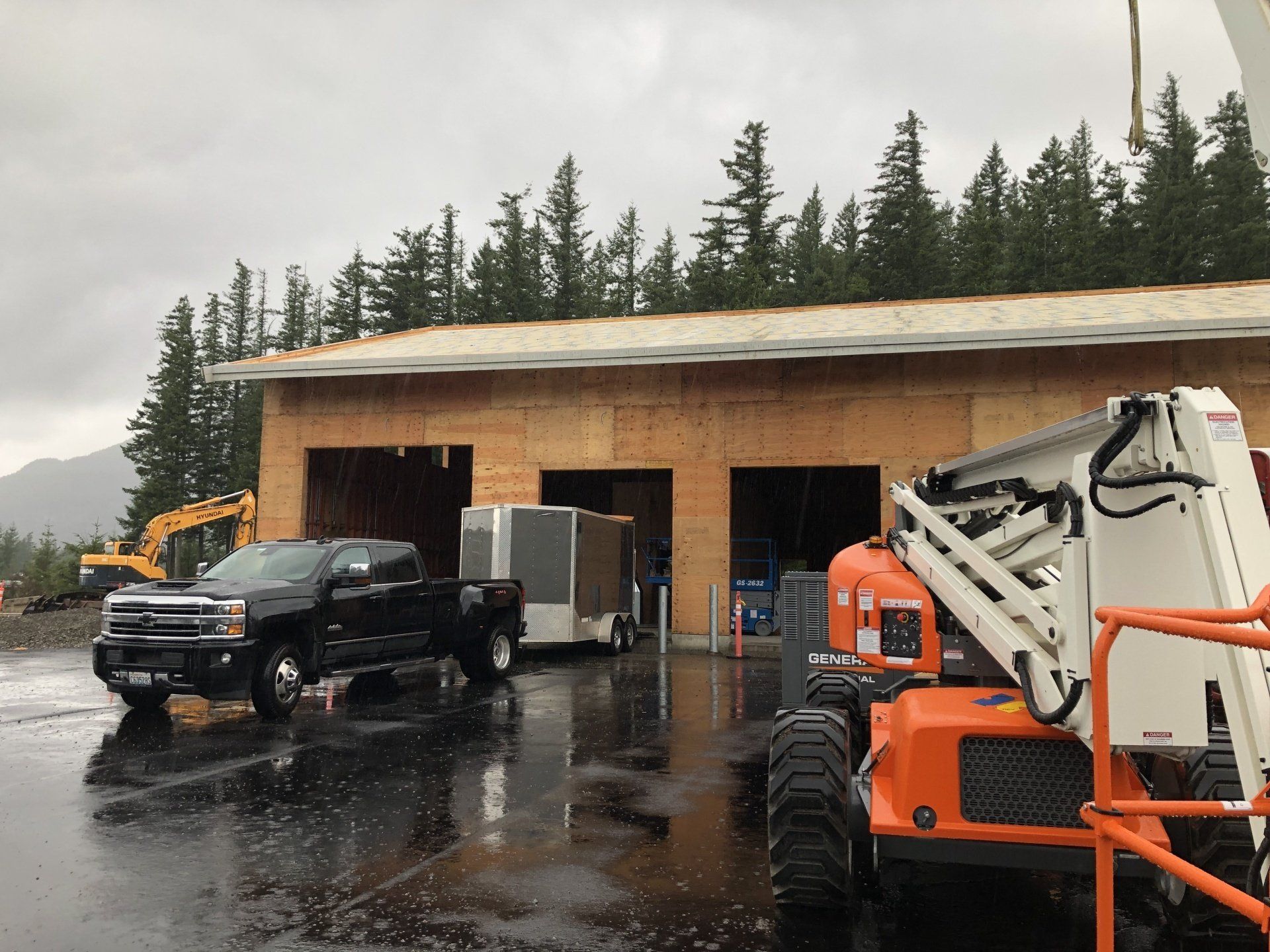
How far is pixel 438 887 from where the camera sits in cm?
522

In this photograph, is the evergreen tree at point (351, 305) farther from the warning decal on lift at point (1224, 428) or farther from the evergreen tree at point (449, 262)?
the warning decal on lift at point (1224, 428)

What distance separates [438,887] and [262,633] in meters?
5.70

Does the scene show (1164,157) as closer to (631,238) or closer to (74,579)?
(631,238)

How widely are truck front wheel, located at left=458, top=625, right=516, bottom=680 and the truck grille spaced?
461 centimetres

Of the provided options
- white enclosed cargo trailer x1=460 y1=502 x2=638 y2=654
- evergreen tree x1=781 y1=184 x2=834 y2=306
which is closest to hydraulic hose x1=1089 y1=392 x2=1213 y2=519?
white enclosed cargo trailer x1=460 y1=502 x2=638 y2=654

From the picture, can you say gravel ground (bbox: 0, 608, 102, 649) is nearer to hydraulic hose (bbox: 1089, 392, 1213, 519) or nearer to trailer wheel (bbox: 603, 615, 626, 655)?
trailer wheel (bbox: 603, 615, 626, 655)

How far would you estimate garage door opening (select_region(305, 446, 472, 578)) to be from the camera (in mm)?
25453

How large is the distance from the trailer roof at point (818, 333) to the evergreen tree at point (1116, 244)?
22.7 metres

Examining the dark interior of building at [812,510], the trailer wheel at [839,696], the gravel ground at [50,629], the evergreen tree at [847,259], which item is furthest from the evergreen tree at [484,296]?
the trailer wheel at [839,696]

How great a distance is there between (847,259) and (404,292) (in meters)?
27.8

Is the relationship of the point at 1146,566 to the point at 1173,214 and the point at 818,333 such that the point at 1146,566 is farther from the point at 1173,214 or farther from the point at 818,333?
the point at 1173,214

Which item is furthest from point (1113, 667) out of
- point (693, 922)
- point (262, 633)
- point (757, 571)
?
point (757, 571)

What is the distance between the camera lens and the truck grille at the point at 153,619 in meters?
9.84

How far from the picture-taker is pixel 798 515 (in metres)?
35.5
